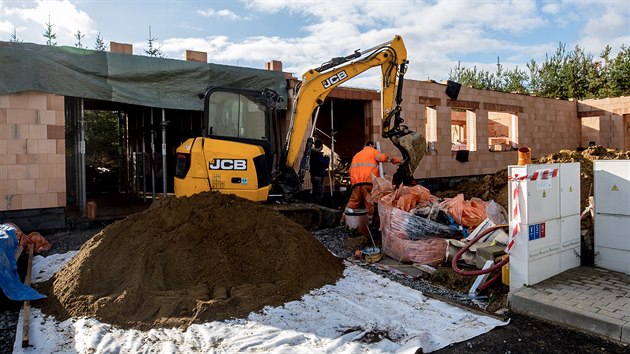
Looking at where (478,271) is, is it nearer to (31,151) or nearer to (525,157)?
(525,157)

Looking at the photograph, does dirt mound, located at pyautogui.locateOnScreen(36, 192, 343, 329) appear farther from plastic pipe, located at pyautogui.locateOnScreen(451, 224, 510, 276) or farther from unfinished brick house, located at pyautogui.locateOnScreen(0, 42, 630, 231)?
unfinished brick house, located at pyautogui.locateOnScreen(0, 42, 630, 231)

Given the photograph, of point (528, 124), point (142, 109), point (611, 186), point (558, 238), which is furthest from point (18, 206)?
point (528, 124)

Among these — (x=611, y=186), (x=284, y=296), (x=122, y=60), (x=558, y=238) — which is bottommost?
(x=284, y=296)

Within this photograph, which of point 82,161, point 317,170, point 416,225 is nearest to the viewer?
point 416,225

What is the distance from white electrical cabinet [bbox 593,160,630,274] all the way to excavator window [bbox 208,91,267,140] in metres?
5.39

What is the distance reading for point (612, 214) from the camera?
553 centimetres

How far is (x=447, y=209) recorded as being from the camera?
23.8ft

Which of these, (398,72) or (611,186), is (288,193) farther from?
(611,186)

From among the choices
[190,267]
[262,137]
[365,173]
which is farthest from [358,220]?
[190,267]

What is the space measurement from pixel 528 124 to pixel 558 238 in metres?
13.8

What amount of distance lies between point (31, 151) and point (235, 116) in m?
3.98

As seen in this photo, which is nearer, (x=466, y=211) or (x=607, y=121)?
(x=466, y=211)

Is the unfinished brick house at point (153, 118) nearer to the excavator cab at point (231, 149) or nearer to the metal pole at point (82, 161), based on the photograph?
the metal pole at point (82, 161)

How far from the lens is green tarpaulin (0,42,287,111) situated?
8.19 m
